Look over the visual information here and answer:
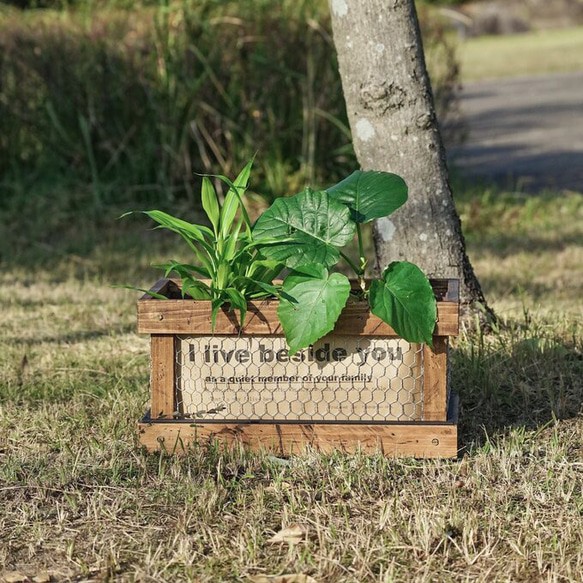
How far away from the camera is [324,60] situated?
279 inches

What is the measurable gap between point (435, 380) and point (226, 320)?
25.6 inches

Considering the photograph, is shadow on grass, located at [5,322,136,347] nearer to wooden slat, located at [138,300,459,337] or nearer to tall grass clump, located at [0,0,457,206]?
wooden slat, located at [138,300,459,337]

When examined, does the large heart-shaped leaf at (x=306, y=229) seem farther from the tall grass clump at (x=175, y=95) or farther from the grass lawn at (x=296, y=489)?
the tall grass clump at (x=175, y=95)

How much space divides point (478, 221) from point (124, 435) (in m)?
4.24

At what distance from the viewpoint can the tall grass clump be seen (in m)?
7.01

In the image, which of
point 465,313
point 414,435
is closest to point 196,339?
point 414,435

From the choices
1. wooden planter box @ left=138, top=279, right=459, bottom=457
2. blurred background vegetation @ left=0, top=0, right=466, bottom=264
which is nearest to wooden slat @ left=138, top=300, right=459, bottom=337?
wooden planter box @ left=138, top=279, right=459, bottom=457

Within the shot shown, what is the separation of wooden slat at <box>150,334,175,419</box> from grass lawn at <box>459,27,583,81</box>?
45.5 ft

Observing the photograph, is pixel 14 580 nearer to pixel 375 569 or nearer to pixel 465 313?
pixel 375 569

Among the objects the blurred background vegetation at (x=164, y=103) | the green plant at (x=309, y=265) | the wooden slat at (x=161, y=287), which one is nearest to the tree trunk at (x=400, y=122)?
the green plant at (x=309, y=265)

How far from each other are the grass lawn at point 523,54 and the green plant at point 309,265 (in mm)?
13609

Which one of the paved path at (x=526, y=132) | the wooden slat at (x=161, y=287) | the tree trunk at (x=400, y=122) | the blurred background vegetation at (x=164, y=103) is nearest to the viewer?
the wooden slat at (x=161, y=287)

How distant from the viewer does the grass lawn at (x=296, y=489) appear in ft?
8.31

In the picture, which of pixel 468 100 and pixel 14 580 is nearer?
pixel 14 580
